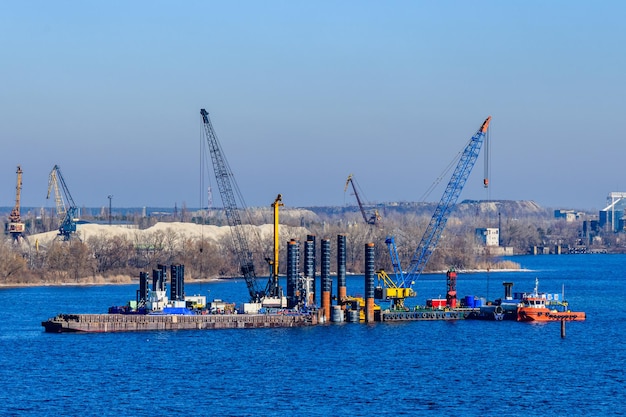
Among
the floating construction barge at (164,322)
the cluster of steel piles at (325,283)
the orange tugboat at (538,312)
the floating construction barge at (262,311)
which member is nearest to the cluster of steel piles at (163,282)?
the floating construction barge at (262,311)

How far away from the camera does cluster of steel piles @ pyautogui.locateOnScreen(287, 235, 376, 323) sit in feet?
313

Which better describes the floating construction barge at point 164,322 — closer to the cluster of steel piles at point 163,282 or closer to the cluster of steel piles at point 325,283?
the cluster of steel piles at point 325,283

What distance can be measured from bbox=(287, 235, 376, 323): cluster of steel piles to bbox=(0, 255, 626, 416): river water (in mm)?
2090

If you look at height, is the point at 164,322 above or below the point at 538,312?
below

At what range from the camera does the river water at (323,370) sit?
5866cm

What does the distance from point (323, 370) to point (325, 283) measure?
24.3 m

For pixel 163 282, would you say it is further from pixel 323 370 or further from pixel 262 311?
pixel 323 370

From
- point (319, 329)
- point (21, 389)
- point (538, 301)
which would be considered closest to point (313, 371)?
point (21, 389)

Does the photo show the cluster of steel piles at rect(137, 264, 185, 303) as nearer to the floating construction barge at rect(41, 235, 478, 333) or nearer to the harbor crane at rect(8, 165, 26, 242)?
the floating construction barge at rect(41, 235, 478, 333)

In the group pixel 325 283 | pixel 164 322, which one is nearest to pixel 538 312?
pixel 325 283

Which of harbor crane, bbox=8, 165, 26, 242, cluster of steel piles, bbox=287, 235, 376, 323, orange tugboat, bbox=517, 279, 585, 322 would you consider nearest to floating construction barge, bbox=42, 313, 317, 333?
cluster of steel piles, bbox=287, 235, 376, 323

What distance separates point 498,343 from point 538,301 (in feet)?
57.8

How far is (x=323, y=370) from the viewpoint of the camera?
2776 inches

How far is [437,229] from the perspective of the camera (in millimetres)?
125312
